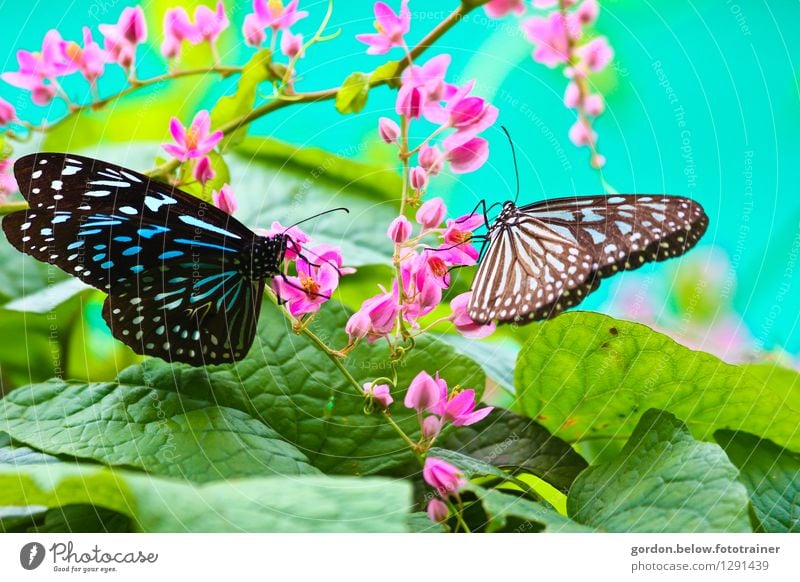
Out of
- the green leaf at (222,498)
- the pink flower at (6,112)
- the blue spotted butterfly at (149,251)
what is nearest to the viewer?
the green leaf at (222,498)

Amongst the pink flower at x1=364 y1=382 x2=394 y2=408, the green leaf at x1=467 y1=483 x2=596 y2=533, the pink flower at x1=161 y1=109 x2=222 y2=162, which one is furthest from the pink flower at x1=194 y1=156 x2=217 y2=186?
the green leaf at x1=467 y1=483 x2=596 y2=533

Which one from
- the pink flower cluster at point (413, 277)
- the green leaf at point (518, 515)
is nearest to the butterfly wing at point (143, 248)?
the pink flower cluster at point (413, 277)

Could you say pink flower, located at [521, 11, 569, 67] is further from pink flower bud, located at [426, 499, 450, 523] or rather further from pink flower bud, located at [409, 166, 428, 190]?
pink flower bud, located at [426, 499, 450, 523]

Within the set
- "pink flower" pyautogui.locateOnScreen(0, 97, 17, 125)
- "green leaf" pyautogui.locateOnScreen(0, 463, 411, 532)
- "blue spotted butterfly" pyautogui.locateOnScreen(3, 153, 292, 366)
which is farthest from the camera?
"pink flower" pyautogui.locateOnScreen(0, 97, 17, 125)

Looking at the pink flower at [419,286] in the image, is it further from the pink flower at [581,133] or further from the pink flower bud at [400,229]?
the pink flower at [581,133]

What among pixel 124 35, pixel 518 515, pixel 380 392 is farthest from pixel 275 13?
pixel 518 515
